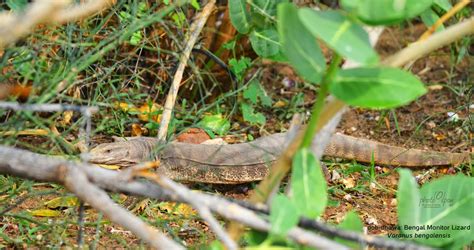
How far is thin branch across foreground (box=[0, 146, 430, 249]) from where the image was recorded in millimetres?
1677

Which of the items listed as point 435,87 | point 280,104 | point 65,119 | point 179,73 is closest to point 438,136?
point 435,87

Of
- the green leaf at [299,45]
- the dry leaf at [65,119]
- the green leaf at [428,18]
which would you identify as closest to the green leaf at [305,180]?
the green leaf at [299,45]

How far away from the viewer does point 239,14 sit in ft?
11.0

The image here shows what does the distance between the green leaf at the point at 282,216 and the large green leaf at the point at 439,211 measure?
339mm

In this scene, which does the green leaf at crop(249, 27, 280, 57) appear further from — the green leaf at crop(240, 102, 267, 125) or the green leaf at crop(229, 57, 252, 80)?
the green leaf at crop(240, 102, 267, 125)

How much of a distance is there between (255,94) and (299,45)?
297 cm

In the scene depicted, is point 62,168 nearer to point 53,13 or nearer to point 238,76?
point 53,13

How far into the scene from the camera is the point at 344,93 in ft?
5.68

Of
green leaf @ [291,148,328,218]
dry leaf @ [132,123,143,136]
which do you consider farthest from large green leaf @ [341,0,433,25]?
dry leaf @ [132,123,143,136]

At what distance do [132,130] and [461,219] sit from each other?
3.07m

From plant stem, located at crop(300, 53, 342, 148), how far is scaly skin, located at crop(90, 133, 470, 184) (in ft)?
8.02

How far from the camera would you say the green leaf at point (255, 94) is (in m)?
4.67

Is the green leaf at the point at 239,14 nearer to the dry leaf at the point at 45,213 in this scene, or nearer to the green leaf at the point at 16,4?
the green leaf at the point at 16,4

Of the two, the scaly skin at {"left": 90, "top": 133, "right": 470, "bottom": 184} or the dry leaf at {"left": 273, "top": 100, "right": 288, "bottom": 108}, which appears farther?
the dry leaf at {"left": 273, "top": 100, "right": 288, "bottom": 108}
